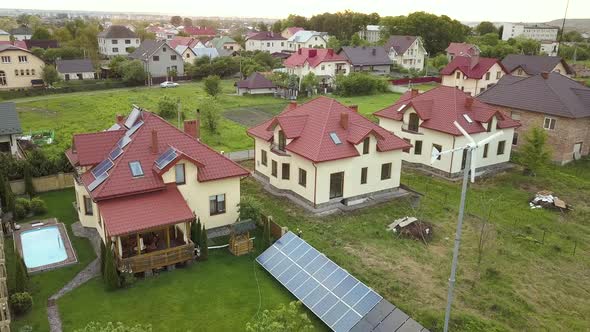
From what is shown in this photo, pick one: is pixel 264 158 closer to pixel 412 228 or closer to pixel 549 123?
pixel 412 228

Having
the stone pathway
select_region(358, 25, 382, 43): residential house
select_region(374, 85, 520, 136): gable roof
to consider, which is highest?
select_region(358, 25, 382, 43): residential house

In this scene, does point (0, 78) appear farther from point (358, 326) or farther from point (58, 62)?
point (358, 326)

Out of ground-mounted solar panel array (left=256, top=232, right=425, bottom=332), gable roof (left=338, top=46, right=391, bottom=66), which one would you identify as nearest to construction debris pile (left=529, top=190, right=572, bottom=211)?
ground-mounted solar panel array (left=256, top=232, right=425, bottom=332)

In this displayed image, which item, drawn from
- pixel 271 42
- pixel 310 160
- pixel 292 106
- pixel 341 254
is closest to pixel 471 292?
pixel 341 254

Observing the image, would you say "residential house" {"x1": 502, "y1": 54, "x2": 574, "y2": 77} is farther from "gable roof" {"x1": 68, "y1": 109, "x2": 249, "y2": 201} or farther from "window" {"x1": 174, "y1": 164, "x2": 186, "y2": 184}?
"window" {"x1": 174, "y1": 164, "x2": 186, "y2": 184}

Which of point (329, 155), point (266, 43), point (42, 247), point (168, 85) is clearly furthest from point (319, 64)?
point (42, 247)

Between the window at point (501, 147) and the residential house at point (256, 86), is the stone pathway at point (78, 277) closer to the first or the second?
the window at point (501, 147)

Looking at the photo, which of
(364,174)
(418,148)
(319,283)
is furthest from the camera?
(418,148)
